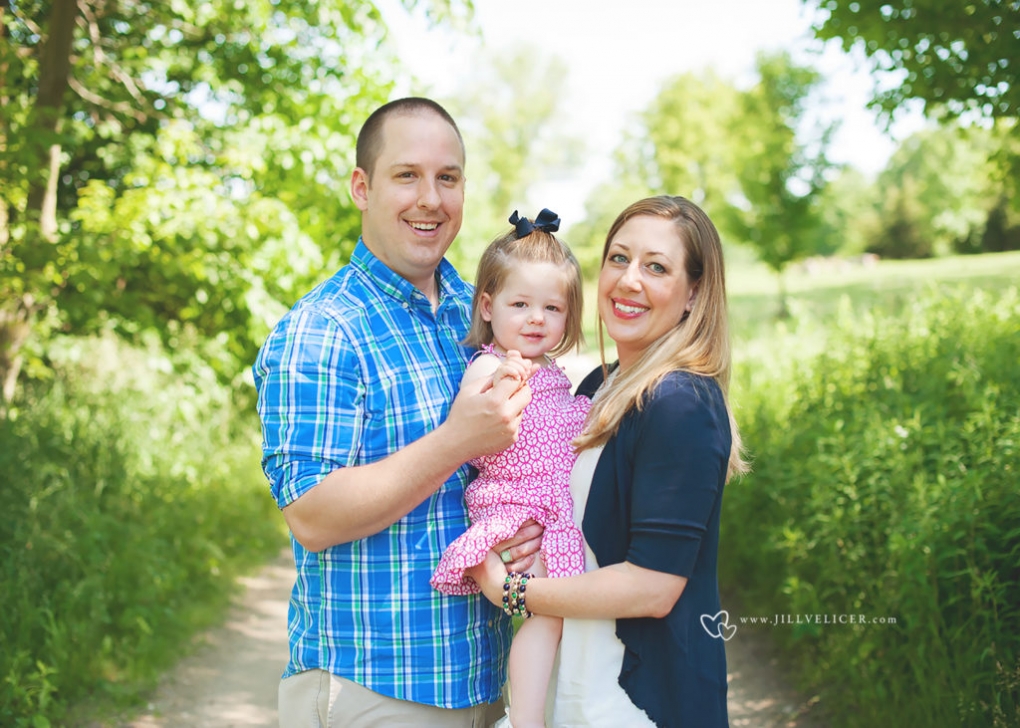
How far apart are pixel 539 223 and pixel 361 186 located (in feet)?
1.85

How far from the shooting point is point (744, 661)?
5207 mm

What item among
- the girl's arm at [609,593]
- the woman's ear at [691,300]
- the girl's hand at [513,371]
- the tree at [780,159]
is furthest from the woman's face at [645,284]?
the tree at [780,159]

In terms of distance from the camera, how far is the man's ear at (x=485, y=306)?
8.48 ft

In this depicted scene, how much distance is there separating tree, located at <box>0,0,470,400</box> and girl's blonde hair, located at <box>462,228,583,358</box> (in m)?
4.45

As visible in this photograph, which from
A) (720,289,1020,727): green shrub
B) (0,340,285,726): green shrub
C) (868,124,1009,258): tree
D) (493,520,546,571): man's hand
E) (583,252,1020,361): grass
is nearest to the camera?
(493,520,546,571): man's hand

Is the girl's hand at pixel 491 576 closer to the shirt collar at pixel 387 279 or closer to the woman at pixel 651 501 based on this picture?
the woman at pixel 651 501

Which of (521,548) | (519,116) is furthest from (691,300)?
(519,116)

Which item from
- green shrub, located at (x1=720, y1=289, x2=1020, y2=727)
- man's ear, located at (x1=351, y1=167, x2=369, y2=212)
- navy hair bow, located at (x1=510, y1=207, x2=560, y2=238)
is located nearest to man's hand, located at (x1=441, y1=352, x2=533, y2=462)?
navy hair bow, located at (x1=510, y1=207, x2=560, y2=238)

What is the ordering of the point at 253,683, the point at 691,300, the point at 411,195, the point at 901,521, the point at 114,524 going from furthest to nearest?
the point at 114,524, the point at 253,683, the point at 901,521, the point at 411,195, the point at 691,300

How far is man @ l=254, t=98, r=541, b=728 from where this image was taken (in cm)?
206

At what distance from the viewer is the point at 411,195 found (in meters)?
2.47

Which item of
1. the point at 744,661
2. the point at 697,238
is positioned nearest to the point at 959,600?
the point at 744,661

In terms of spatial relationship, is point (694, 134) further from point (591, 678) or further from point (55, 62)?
point (591, 678)

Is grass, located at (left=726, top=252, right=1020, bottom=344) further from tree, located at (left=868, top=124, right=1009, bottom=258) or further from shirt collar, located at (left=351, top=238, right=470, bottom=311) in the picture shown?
tree, located at (left=868, top=124, right=1009, bottom=258)
